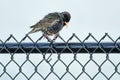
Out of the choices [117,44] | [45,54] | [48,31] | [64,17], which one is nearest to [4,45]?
[45,54]

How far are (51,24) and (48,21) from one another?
0.18m

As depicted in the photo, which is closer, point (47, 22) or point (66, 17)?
point (47, 22)

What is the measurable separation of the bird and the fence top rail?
4108 mm

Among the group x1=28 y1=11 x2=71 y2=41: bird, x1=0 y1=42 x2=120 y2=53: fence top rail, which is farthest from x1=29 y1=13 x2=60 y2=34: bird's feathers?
x1=0 y1=42 x2=120 y2=53: fence top rail

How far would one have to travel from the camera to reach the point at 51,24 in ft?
28.8

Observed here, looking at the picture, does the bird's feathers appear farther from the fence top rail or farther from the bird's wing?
the fence top rail

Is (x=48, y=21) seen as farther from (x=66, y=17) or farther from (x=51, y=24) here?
(x=66, y=17)

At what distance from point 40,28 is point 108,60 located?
185 inches

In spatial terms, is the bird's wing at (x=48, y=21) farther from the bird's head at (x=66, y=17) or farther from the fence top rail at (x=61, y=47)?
the fence top rail at (x=61, y=47)

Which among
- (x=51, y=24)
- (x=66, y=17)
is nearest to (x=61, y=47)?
(x=51, y=24)

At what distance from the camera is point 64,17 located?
9969 millimetres

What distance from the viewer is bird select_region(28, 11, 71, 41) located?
8.40 m

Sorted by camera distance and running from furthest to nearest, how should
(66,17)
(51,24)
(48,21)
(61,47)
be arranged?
(66,17) < (48,21) < (51,24) < (61,47)

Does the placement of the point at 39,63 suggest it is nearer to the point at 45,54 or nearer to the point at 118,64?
the point at 45,54
